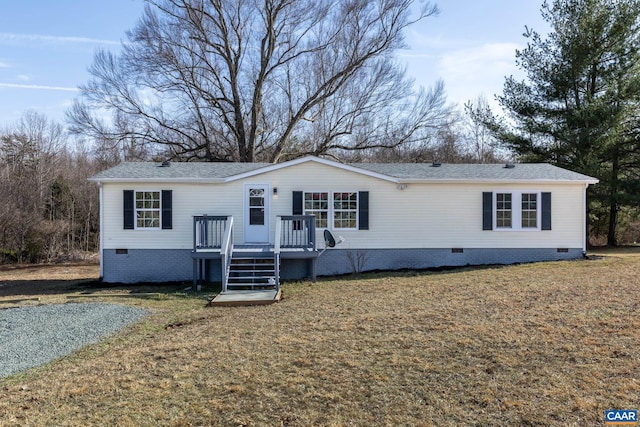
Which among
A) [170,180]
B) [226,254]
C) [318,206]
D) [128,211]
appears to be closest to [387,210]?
[318,206]

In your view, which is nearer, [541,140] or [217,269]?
[217,269]

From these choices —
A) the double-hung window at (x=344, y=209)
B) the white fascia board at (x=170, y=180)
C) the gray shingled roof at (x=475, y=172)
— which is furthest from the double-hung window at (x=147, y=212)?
the gray shingled roof at (x=475, y=172)

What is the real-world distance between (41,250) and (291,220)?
16710 millimetres

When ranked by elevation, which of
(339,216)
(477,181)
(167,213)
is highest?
(477,181)

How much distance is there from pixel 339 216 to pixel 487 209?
15.2 ft

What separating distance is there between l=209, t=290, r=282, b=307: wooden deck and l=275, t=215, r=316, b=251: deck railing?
2.39 meters

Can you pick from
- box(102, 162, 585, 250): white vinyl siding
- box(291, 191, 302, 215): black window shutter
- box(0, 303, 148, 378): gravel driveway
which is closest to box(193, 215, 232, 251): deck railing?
box(102, 162, 585, 250): white vinyl siding

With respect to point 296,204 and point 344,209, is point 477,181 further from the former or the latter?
point 296,204

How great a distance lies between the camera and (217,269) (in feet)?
45.5

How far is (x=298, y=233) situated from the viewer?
13.4 meters

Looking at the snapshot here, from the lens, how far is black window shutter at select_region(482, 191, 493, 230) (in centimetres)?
1405

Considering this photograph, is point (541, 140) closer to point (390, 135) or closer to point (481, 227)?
point (390, 135)

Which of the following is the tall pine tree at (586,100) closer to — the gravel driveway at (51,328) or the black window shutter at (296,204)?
the black window shutter at (296,204)

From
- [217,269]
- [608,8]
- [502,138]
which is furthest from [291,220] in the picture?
[608,8]
